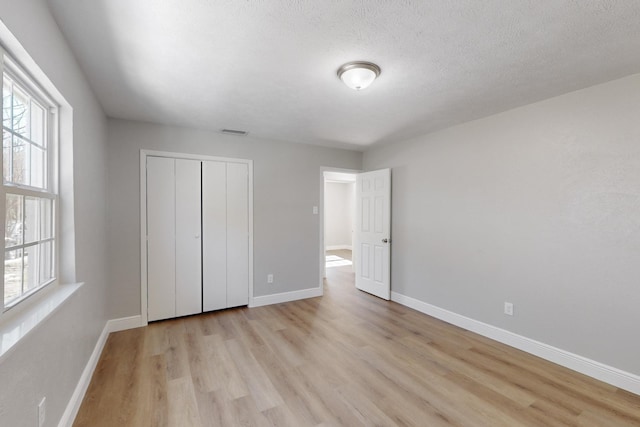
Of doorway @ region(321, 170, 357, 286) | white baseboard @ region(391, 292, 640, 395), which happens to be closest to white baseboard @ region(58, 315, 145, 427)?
white baseboard @ region(391, 292, 640, 395)

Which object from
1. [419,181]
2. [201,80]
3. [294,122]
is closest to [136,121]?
[201,80]

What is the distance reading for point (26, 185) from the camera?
1533 mm

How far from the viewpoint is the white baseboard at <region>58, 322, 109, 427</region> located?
1.69 metres

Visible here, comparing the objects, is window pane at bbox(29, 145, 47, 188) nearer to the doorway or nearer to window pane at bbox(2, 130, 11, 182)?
window pane at bbox(2, 130, 11, 182)

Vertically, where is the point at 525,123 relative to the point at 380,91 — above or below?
below

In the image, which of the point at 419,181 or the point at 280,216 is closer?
the point at 419,181

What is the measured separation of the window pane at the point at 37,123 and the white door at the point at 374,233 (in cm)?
370

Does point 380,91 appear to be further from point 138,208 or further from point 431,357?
point 138,208

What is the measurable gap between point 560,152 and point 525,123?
1.41 feet

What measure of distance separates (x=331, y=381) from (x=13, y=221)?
2.23 m

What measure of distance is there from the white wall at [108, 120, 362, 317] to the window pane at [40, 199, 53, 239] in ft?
4.94

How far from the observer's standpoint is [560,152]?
99.6 inches

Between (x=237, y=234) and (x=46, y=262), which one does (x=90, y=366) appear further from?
(x=237, y=234)

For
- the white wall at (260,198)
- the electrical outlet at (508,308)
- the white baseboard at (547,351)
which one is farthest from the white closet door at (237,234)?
the electrical outlet at (508,308)
